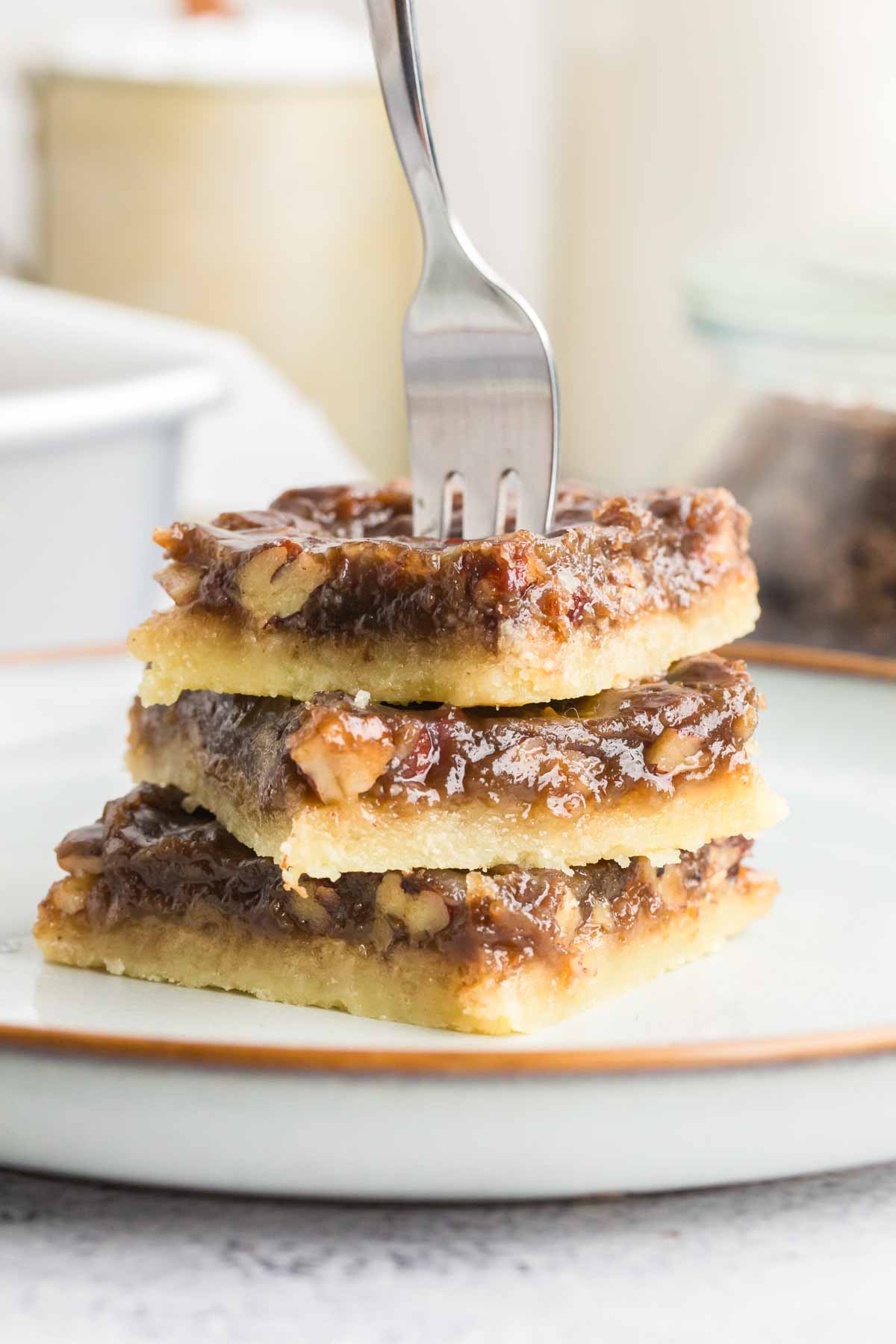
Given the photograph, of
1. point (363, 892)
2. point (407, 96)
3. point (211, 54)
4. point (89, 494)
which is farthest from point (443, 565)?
point (211, 54)

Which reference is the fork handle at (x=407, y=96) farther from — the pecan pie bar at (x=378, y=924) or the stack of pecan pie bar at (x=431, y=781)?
the pecan pie bar at (x=378, y=924)

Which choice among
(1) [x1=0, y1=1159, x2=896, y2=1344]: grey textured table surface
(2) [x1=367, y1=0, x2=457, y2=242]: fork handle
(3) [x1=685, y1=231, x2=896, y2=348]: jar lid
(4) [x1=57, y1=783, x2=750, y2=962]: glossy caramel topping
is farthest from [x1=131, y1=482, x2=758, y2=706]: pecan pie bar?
(3) [x1=685, y1=231, x2=896, y2=348]: jar lid

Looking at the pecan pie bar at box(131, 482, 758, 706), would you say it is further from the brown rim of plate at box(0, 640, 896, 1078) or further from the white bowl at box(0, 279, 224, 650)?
the white bowl at box(0, 279, 224, 650)

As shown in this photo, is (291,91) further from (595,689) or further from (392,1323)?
(392,1323)

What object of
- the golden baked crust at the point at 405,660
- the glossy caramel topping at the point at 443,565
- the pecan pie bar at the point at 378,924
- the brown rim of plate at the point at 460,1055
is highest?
the glossy caramel topping at the point at 443,565

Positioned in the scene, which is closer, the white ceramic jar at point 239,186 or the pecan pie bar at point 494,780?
the pecan pie bar at point 494,780

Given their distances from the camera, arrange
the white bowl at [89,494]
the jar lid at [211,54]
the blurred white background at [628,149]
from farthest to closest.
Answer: the jar lid at [211,54] < the blurred white background at [628,149] < the white bowl at [89,494]

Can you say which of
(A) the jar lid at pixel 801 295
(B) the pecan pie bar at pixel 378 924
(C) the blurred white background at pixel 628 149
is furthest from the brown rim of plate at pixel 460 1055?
(C) the blurred white background at pixel 628 149

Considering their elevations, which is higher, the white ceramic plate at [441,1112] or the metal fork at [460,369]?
the metal fork at [460,369]
